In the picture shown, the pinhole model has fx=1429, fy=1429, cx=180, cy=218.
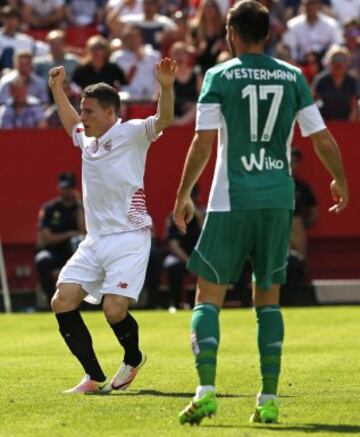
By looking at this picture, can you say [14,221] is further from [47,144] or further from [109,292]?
[109,292]

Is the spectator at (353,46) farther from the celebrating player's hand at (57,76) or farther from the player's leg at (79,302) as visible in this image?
the player's leg at (79,302)

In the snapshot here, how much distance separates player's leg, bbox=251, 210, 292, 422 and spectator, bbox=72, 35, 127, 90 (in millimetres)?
12917

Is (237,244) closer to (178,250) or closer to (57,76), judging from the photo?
(57,76)

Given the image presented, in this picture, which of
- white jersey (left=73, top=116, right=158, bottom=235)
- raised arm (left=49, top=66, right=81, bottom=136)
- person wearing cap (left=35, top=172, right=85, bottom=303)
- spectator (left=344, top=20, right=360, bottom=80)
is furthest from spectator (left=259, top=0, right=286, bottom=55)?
white jersey (left=73, top=116, right=158, bottom=235)

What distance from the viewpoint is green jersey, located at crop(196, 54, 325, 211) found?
27.1 ft

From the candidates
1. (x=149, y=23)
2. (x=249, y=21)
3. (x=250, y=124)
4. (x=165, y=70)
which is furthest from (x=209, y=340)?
(x=149, y=23)

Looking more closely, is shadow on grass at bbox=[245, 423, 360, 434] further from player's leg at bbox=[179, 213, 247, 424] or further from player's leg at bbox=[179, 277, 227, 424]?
player's leg at bbox=[179, 213, 247, 424]

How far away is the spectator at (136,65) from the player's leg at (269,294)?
13587 millimetres

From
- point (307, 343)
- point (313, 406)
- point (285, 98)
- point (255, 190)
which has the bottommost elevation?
point (307, 343)

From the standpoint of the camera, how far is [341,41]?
907 inches

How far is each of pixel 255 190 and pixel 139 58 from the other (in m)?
14.1

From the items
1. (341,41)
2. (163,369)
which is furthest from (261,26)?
(341,41)

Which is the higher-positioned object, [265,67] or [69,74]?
[265,67]

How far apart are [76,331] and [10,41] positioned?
13138mm
